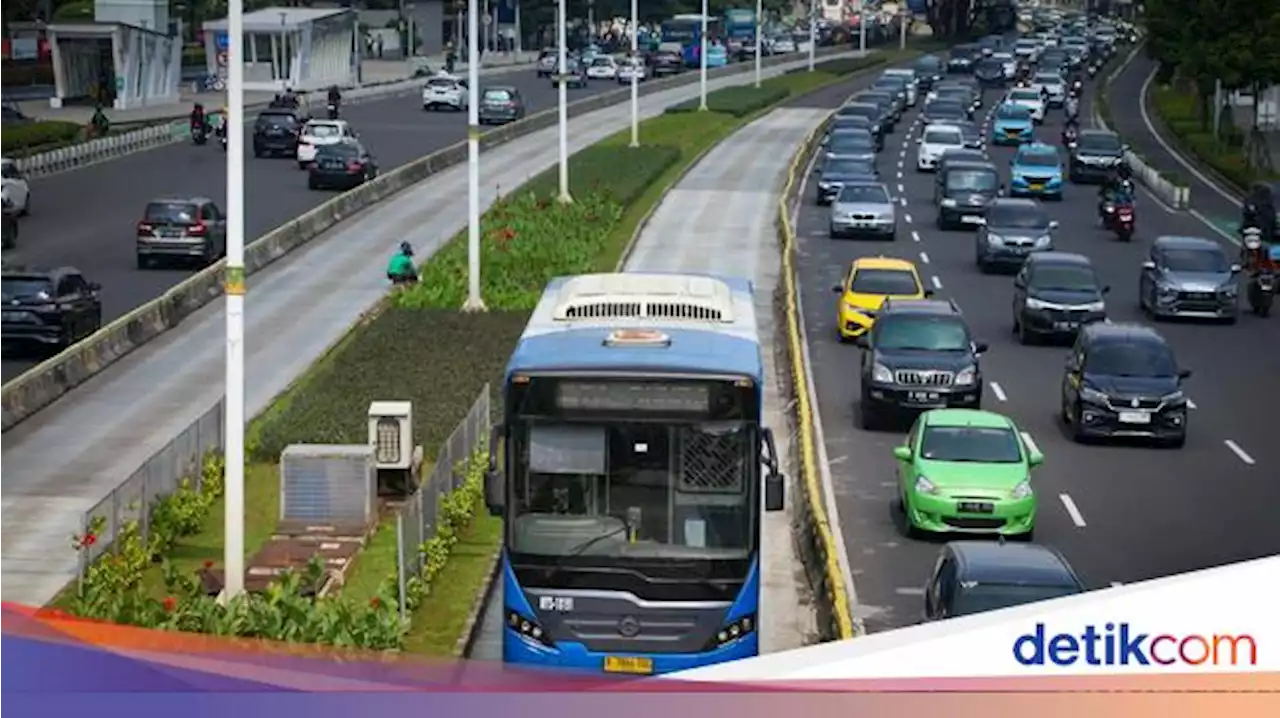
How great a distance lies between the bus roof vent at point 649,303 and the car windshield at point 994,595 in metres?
3.28

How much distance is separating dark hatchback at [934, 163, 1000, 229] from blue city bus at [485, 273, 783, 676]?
4533 centimetres

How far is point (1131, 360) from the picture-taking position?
36219mm

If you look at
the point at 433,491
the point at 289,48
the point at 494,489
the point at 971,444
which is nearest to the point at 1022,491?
the point at 971,444

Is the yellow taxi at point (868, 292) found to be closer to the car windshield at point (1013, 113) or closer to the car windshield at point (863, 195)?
the car windshield at point (863, 195)

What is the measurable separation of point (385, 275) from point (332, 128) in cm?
2493

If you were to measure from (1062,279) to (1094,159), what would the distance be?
33628mm

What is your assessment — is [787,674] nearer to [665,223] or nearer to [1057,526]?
[1057,526]

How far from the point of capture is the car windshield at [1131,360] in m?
36.1

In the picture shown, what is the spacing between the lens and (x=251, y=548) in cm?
2773

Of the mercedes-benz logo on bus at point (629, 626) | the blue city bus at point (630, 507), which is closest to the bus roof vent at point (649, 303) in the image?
the blue city bus at point (630, 507)

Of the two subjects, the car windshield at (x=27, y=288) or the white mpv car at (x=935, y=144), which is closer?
the car windshield at (x=27, y=288)

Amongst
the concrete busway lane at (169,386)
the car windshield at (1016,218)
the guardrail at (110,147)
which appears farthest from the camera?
the guardrail at (110,147)

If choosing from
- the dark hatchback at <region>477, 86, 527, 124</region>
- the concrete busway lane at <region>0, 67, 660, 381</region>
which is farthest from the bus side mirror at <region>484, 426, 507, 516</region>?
the dark hatchback at <region>477, 86, 527, 124</region>

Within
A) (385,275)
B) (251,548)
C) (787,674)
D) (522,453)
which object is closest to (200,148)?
(385,275)
